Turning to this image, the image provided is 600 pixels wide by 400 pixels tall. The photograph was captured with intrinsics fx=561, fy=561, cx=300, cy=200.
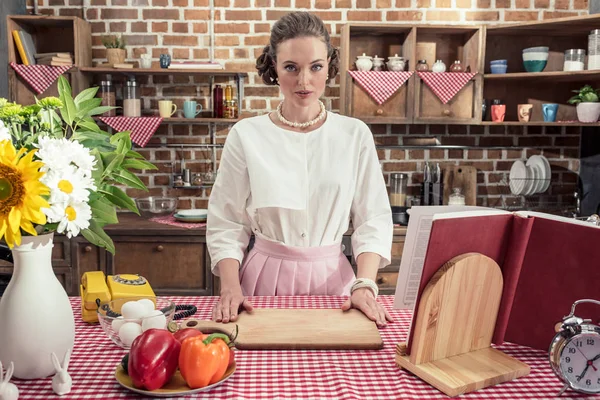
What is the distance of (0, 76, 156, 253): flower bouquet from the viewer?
934 mm

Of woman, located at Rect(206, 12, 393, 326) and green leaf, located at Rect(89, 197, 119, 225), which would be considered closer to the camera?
green leaf, located at Rect(89, 197, 119, 225)

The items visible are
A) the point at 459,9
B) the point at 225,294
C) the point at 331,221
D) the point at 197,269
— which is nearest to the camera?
the point at 225,294

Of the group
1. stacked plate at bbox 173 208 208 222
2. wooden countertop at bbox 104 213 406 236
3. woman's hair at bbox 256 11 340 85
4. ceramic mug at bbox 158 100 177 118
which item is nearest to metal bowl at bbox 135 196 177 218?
stacked plate at bbox 173 208 208 222

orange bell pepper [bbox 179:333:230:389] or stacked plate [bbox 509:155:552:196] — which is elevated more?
stacked plate [bbox 509:155:552:196]

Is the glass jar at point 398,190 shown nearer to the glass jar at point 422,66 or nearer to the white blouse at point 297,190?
the glass jar at point 422,66

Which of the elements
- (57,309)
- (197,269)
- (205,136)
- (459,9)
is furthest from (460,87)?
(57,309)

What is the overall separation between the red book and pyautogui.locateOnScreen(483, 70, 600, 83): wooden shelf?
90.1 inches

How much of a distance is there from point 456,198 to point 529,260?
7.61 feet

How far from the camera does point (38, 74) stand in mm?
3252

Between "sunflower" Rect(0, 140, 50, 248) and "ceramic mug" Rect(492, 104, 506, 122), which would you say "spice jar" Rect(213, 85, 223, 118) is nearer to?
"ceramic mug" Rect(492, 104, 506, 122)

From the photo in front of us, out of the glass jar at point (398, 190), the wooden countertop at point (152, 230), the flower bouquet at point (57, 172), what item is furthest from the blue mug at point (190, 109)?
the flower bouquet at point (57, 172)

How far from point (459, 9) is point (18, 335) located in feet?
10.9

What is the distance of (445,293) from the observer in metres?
1.16

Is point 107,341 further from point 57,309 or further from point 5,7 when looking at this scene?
point 5,7
